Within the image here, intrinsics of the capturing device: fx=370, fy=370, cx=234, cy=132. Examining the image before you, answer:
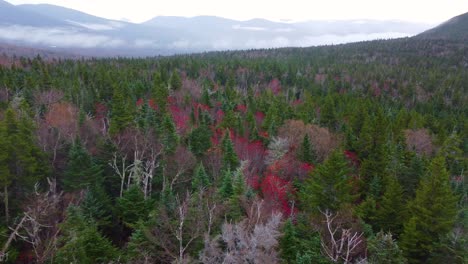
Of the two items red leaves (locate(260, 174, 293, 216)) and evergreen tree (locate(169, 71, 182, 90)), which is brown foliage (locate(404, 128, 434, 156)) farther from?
evergreen tree (locate(169, 71, 182, 90))

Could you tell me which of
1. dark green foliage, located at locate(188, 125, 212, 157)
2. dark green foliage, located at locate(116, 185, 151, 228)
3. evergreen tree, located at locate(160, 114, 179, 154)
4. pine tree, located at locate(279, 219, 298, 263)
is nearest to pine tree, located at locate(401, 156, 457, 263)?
pine tree, located at locate(279, 219, 298, 263)

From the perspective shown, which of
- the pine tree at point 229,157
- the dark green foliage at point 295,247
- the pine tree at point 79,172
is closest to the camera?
the dark green foliage at point 295,247

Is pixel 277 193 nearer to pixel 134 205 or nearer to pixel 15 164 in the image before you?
pixel 134 205

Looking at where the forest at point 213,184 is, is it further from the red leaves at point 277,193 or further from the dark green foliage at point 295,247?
the red leaves at point 277,193

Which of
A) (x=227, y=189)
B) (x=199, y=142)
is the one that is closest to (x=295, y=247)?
(x=227, y=189)

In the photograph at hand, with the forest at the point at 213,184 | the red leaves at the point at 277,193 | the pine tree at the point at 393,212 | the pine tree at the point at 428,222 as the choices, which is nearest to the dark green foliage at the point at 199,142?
the forest at the point at 213,184

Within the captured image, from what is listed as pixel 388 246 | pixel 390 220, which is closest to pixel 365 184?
pixel 390 220
